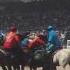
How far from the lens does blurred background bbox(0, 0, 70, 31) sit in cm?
4203

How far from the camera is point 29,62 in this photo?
13.5 m

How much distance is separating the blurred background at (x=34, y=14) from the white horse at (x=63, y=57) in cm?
2885

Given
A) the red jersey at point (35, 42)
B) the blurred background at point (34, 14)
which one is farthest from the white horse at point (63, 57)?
the blurred background at point (34, 14)

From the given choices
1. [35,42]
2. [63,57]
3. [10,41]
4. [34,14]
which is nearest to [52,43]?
[35,42]

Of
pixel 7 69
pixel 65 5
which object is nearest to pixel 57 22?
pixel 65 5

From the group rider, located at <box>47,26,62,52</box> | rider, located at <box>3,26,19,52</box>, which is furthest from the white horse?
rider, located at <box>3,26,19,52</box>

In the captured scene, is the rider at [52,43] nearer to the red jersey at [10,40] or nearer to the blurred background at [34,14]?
the red jersey at [10,40]

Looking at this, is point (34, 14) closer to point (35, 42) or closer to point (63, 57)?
point (35, 42)

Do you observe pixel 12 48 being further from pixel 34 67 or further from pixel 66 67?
pixel 66 67

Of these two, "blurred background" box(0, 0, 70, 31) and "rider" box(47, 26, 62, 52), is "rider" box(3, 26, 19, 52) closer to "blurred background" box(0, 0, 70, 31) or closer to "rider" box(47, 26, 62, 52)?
"rider" box(47, 26, 62, 52)

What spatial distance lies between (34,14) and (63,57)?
103 ft

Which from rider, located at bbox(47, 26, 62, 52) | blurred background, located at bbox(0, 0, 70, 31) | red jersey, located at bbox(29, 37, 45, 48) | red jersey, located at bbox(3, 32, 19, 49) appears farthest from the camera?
blurred background, located at bbox(0, 0, 70, 31)

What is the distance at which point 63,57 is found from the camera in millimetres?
12227

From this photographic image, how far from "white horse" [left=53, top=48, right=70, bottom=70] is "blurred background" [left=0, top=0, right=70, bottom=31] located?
2885cm
